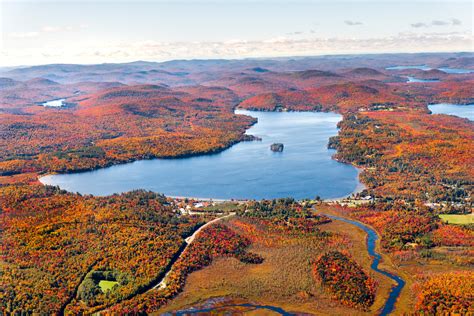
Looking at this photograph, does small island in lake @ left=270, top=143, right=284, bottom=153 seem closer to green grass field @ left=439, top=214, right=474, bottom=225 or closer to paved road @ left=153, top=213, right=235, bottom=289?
paved road @ left=153, top=213, right=235, bottom=289

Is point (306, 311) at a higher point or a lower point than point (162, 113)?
lower

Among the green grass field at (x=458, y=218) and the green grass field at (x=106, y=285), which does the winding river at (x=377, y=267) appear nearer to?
the green grass field at (x=458, y=218)

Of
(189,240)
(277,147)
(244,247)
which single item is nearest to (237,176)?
(277,147)

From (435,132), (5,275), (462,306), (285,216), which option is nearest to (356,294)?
(462,306)

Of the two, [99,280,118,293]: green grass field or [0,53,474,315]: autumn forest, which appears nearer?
[0,53,474,315]: autumn forest

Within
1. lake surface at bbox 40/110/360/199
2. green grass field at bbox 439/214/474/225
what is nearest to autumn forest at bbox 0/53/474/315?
green grass field at bbox 439/214/474/225

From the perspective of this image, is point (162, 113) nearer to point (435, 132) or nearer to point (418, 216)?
point (435, 132)

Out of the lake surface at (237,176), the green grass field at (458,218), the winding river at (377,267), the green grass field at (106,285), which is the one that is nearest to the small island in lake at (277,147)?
the lake surface at (237,176)
